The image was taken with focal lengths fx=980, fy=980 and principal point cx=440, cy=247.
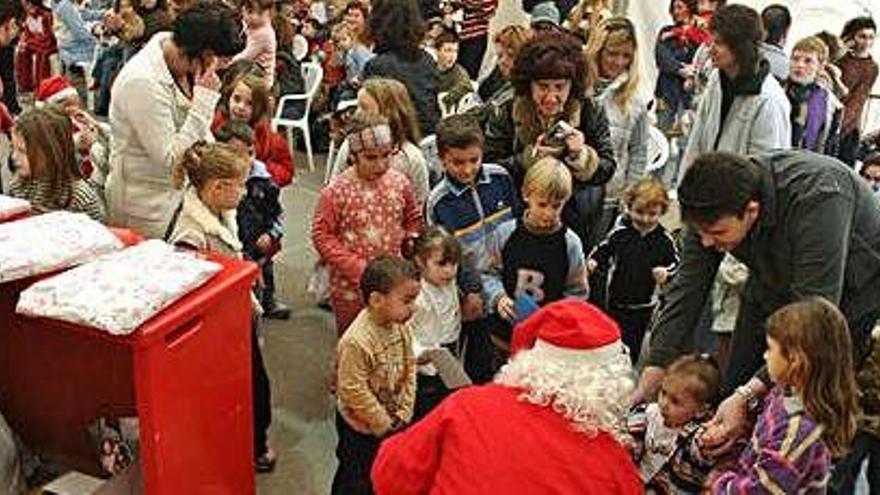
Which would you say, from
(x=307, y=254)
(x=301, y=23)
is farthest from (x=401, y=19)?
(x=301, y=23)

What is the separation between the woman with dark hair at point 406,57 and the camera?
4.47m

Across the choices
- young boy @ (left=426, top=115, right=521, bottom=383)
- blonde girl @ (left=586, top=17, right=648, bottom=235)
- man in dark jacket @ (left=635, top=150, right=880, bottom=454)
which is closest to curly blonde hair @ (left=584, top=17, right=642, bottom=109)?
blonde girl @ (left=586, top=17, right=648, bottom=235)

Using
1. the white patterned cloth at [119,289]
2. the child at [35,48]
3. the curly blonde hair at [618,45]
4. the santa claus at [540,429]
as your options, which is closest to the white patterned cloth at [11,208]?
the white patterned cloth at [119,289]

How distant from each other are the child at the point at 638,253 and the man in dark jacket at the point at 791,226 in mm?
930

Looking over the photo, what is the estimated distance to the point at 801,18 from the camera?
6895mm

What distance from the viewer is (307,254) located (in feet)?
17.0

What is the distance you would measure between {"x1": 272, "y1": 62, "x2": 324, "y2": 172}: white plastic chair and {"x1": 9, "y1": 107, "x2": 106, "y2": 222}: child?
3.11 meters

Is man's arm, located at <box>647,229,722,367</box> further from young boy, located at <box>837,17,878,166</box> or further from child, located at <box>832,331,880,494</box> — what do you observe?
young boy, located at <box>837,17,878,166</box>

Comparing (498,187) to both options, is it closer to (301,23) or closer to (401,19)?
(401,19)

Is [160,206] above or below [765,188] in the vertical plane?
below

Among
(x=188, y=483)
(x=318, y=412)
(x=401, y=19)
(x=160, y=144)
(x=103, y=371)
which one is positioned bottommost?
(x=318, y=412)

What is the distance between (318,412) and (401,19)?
73.2 inches

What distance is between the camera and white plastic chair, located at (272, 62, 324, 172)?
20.9 feet

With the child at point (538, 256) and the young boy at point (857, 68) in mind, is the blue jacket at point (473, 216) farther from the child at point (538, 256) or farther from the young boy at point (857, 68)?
the young boy at point (857, 68)
